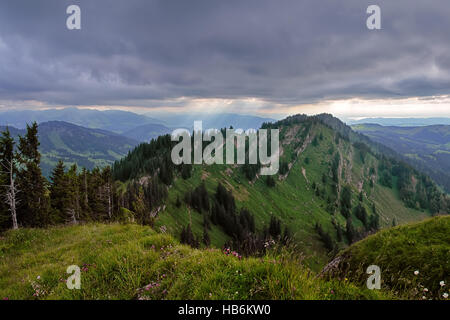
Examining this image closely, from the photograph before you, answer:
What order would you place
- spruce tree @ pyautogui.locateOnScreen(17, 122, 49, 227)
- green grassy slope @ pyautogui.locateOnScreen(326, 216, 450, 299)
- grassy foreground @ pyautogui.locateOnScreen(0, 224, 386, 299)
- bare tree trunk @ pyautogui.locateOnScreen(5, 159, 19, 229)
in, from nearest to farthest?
grassy foreground @ pyautogui.locateOnScreen(0, 224, 386, 299) → green grassy slope @ pyautogui.locateOnScreen(326, 216, 450, 299) → bare tree trunk @ pyautogui.locateOnScreen(5, 159, 19, 229) → spruce tree @ pyautogui.locateOnScreen(17, 122, 49, 227)

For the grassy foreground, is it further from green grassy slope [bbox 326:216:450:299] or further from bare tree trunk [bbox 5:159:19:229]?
bare tree trunk [bbox 5:159:19:229]

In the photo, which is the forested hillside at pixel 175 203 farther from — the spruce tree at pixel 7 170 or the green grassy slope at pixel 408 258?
the green grassy slope at pixel 408 258

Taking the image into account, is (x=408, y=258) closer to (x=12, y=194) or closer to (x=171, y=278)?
(x=171, y=278)

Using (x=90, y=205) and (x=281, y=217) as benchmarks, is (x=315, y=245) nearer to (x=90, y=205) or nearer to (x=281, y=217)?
(x=281, y=217)

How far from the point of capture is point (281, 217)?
163250 millimetres

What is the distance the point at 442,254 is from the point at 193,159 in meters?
174

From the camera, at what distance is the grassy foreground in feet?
15.0

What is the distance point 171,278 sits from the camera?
5.59 m

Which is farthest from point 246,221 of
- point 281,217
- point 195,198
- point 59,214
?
point 59,214

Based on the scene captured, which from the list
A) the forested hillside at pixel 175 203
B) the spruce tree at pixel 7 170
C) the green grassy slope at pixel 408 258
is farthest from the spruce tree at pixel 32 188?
the green grassy slope at pixel 408 258

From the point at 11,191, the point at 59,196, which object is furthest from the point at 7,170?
the point at 59,196

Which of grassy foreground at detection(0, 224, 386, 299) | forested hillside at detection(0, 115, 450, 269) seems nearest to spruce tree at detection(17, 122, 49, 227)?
forested hillside at detection(0, 115, 450, 269)

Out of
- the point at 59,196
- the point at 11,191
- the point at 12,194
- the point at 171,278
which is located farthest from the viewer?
the point at 59,196

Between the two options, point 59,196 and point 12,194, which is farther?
point 59,196
